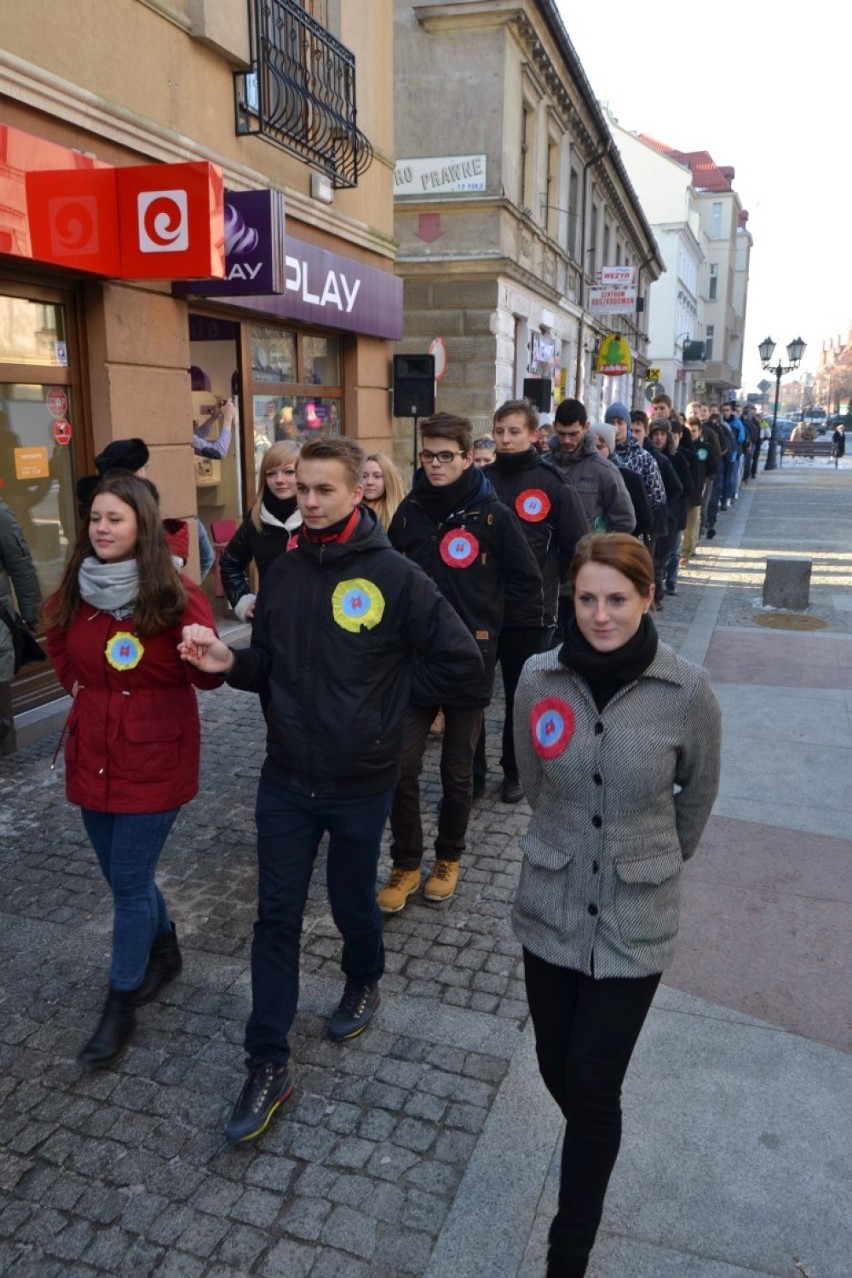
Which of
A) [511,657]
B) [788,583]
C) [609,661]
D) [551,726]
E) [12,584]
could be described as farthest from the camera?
[788,583]

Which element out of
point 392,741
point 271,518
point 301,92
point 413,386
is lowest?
point 392,741

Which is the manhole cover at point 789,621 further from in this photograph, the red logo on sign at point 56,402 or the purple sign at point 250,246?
the red logo on sign at point 56,402

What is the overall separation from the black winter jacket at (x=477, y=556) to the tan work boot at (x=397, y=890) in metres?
0.80

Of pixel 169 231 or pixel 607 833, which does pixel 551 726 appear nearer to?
pixel 607 833

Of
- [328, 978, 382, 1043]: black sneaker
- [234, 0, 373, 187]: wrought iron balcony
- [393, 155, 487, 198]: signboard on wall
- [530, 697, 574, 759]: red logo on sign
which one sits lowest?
[328, 978, 382, 1043]: black sneaker

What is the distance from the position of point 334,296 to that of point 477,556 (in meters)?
6.39

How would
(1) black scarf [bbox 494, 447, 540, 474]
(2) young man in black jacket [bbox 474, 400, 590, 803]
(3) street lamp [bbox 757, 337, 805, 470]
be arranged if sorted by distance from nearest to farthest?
(2) young man in black jacket [bbox 474, 400, 590, 803] < (1) black scarf [bbox 494, 447, 540, 474] < (3) street lamp [bbox 757, 337, 805, 470]

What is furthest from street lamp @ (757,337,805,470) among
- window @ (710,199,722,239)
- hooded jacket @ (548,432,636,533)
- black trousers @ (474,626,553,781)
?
window @ (710,199,722,239)

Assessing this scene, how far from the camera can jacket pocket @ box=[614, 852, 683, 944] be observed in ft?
7.63

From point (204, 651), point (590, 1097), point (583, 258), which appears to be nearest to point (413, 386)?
point (204, 651)

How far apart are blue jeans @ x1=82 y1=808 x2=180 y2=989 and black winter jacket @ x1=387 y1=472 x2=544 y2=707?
160cm

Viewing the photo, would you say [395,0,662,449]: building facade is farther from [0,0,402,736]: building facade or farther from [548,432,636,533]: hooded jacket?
[548,432,636,533]: hooded jacket

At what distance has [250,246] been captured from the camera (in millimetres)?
7543

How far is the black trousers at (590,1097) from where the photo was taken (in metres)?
2.31
